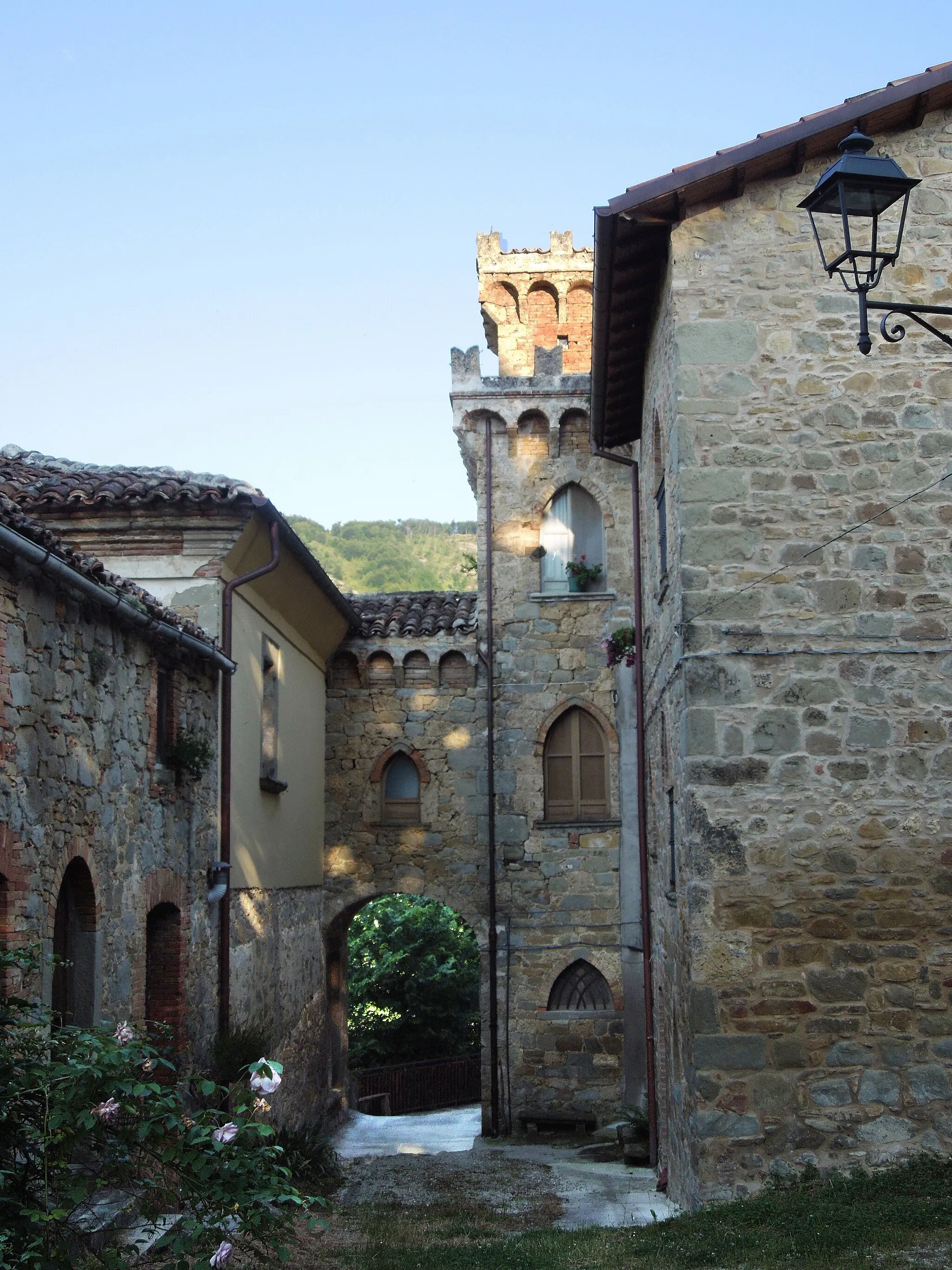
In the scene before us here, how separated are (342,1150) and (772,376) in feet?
35.7

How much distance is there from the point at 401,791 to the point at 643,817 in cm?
497

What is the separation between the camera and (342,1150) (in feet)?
50.3

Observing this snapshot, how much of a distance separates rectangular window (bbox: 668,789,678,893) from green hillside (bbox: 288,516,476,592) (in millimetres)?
43333

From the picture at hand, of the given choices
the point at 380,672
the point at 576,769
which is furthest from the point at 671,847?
the point at 380,672

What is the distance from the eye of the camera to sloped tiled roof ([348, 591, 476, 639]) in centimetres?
1691

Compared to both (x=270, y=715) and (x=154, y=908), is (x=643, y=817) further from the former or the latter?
(x=154, y=908)

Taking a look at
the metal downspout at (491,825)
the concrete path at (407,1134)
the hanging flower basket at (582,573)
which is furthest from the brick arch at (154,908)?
the hanging flower basket at (582,573)

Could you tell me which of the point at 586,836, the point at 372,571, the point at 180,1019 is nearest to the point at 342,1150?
the point at 586,836

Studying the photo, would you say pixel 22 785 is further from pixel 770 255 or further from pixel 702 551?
pixel 770 255

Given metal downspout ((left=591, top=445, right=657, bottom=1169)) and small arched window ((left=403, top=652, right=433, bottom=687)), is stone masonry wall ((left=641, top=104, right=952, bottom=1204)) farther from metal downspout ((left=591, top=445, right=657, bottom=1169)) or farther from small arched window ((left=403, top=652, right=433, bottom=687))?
small arched window ((left=403, top=652, right=433, bottom=687))

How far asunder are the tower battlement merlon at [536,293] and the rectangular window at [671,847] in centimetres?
946

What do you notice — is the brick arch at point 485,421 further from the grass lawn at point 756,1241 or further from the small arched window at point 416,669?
the grass lawn at point 756,1241

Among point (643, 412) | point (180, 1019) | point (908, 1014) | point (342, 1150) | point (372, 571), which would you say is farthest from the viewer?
point (372, 571)

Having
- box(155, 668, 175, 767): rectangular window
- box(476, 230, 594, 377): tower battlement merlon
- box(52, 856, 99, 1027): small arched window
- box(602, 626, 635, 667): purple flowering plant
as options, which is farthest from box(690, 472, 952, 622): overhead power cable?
box(476, 230, 594, 377): tower battlement merlon
